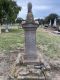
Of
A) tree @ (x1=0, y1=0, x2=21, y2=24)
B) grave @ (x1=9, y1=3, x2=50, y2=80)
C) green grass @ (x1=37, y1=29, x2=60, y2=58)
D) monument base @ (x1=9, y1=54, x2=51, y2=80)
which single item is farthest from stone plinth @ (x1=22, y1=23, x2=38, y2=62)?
tree @ (x1=0, y1=0, x2=21, y2=24)

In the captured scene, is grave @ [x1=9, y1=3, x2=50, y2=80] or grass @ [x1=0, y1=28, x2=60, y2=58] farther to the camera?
grass @ [x1=0, y1=28, x2=60, y2=58]

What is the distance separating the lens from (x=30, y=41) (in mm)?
8859

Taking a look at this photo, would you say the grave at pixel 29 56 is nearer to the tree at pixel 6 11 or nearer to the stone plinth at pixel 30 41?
the stone plinth at pixel 30 41

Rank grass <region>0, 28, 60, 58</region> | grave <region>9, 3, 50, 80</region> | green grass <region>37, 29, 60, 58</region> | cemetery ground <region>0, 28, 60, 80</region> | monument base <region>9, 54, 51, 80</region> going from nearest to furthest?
monument base <region>9, 54, 51, 80</region>, grave <region>9, 3, 50, 80</region>, cemetery ground <region>0, 28, 60, 80</region>, green grass <region>37, 29, 60, 58</region>, grass <region>0, 28, 60, 58</region>

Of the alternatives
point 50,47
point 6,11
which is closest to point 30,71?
point 50,47

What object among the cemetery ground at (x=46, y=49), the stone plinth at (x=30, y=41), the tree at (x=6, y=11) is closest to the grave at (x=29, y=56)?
the stone plinth at (x=30, y=41)

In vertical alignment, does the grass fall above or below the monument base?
below

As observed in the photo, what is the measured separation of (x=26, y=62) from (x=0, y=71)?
953mm

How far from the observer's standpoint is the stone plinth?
8.70 metres

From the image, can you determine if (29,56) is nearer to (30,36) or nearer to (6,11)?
(30,36)

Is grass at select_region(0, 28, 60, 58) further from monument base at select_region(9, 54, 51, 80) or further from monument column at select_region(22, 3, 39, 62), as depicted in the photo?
monument base at select_region(9, 54, 51, 80)

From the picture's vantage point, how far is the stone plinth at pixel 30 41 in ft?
28.6

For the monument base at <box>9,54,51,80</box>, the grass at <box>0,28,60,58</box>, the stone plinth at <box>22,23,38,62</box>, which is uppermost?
the stone plinth at <box>22,23,38,62</box>

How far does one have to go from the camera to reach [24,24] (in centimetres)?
869
